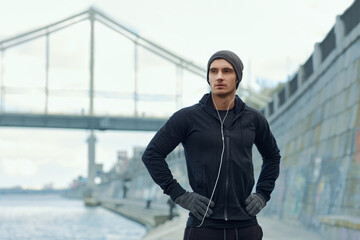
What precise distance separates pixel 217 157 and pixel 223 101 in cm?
32

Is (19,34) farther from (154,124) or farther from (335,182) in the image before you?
(335,182)

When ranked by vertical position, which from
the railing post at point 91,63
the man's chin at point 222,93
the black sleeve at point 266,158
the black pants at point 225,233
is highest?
the railing post at point 91,63

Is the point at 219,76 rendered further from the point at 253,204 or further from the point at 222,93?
the point at 253,204

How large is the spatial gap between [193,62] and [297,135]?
66.3 m

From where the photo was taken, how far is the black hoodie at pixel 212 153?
12.0 feet

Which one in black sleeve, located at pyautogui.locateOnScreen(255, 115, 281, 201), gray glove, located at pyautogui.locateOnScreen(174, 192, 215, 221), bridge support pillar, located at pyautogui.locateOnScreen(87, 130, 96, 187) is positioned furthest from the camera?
bridge support pillar, located at pyautogui.locateOnScreen(87, 130, 96, 187)

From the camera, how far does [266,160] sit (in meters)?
4.04

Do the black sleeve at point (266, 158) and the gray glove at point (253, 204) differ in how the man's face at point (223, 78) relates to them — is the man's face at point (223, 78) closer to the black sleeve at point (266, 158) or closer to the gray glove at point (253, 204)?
the black sleeve at point (266, 158)

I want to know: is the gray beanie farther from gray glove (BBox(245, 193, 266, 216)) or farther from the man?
gray glove (BBox(245, 193, 266, 216))

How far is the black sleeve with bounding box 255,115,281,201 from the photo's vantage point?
3918 millimetres

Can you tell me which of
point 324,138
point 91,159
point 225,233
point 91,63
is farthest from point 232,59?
point 91,63

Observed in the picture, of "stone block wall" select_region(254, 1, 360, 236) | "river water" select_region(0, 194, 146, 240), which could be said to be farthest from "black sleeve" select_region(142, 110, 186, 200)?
"river water" select_region(0, 194, 146, 240)

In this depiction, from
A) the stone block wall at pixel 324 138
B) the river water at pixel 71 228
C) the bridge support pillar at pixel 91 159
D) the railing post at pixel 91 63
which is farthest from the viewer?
the bridge support pillar at pixel 91 159

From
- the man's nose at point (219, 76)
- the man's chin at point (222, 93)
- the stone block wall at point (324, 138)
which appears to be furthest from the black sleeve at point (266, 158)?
the stone block wall at point (324, 138)
